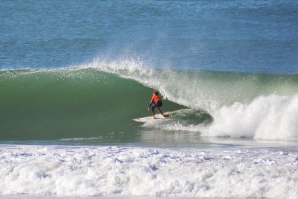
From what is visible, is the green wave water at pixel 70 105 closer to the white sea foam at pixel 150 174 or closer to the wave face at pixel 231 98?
the wave face at pixel 231 98

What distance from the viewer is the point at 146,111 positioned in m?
14.6

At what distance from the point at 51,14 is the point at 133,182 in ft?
104

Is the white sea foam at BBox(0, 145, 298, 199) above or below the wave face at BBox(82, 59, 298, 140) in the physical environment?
below

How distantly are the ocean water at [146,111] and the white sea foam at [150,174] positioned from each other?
0.01 meters

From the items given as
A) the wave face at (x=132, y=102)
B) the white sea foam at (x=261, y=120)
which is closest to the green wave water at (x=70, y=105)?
the wave face at (x=132, y=102)

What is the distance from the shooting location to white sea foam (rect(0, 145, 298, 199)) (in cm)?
730

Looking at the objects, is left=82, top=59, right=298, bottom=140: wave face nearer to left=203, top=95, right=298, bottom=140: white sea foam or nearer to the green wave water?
left=203, top=95, right=298, bottom=140: white sea foam

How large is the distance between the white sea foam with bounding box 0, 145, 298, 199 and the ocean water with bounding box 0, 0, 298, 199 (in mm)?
15

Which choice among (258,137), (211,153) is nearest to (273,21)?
(258,137)

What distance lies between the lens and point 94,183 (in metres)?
7.53

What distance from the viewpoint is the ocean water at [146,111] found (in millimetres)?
7551

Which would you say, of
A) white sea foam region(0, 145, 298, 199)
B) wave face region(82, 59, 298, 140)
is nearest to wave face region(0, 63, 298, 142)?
wave face region(82, 59, 298, 140)

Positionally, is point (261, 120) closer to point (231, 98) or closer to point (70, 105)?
point (231, 98)

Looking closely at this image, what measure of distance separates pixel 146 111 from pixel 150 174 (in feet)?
22.8
